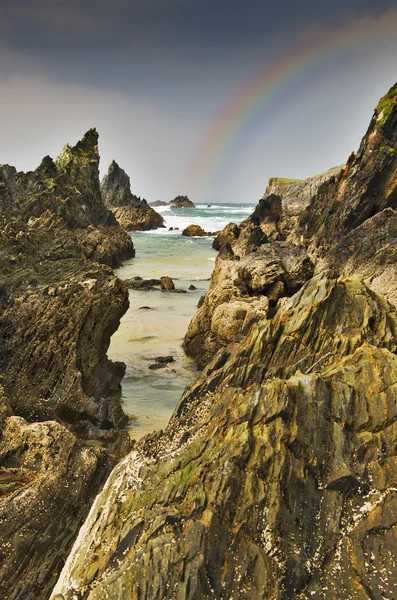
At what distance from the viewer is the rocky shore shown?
365cm

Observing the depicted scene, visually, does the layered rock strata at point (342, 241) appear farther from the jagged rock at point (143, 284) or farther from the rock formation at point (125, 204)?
the rock formation at point (125, 204)

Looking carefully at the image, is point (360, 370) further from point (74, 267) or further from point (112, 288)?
point (74, 267)

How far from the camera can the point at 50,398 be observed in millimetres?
8266

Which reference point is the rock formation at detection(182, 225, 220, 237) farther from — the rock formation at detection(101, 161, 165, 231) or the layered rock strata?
the layered rock strata

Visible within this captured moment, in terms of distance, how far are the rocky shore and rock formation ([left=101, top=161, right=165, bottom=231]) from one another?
7300 cm

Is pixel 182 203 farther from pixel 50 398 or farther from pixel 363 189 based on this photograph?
A: pixel 50 398

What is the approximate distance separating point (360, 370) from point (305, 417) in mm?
1059

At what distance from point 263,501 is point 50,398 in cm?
557

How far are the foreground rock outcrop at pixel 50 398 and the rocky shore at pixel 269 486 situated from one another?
30.1 inches

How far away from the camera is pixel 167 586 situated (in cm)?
358

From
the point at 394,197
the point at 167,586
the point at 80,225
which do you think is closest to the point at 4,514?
the point at 167,586

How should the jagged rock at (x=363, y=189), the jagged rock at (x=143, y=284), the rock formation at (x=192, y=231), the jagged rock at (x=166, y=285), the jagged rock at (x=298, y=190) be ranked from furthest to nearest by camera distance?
the rock formation at (x=192, y=231) < the jagged rock at (x=298, y=190) < the jagged rock at (x=143, y=284) < the jagged rock at (x=166, y=285) < the jagged rock at (x=363, y=189)

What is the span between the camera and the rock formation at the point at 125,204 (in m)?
78.2

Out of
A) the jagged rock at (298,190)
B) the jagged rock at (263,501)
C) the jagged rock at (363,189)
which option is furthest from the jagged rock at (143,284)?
the jagged rock at (298,190)
